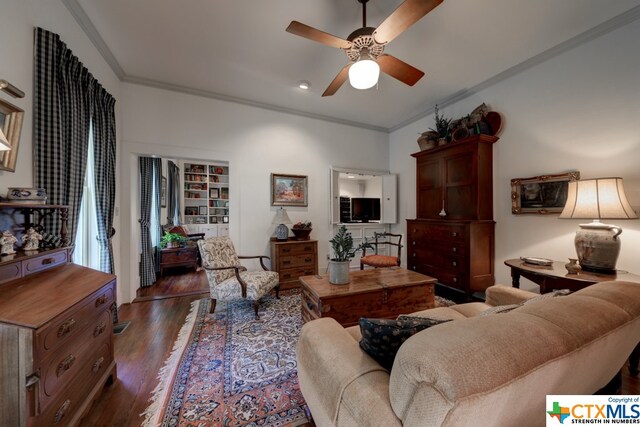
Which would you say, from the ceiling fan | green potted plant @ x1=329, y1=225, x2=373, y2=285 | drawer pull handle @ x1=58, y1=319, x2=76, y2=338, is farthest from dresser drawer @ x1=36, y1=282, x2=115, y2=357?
the ceiling fan

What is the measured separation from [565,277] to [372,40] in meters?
2.46

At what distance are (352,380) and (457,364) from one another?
1.44ft

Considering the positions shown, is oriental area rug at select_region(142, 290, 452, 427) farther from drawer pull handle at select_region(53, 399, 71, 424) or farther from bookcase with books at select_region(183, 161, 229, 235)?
bookcase with books at select_region(183, 161, 229, 235)

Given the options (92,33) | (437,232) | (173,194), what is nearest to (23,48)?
(92,33)

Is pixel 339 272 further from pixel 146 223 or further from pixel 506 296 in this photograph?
pixel 146 223

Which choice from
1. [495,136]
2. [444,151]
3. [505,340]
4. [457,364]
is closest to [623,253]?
[495,136]

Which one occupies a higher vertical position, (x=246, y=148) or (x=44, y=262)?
(x=246, y=148)

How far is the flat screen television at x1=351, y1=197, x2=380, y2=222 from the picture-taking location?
4953 mm

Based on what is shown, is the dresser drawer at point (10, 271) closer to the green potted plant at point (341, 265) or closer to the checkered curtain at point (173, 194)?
the green potted plant at point (341, 265)

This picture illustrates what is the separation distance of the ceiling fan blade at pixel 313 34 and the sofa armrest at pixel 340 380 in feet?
6.58

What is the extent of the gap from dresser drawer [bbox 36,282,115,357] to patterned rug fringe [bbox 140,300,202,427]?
2.14 ft

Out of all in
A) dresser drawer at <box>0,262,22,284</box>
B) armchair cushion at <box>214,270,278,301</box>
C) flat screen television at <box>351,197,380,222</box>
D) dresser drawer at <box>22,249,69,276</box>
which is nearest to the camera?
dresser drawer at <box>0,262,22,284</box>

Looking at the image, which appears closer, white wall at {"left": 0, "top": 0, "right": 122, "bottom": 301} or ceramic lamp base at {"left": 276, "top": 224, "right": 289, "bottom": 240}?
white wall at {"left": 0, "top": 0, "right": 122, "bottom": 301}

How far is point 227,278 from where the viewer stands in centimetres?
295
